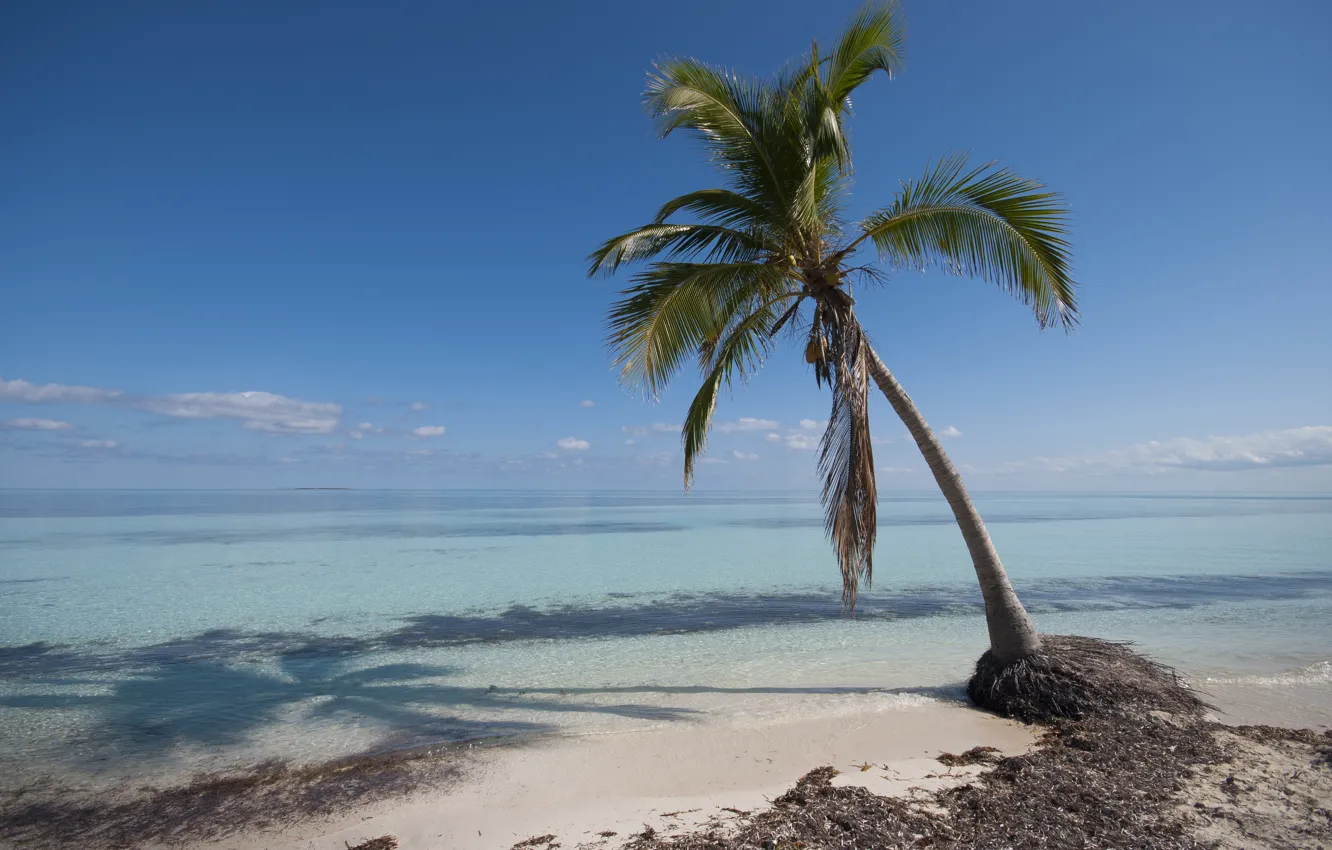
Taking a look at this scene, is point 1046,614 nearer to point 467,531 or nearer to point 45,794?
point 45,794

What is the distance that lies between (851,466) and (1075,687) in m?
2.75

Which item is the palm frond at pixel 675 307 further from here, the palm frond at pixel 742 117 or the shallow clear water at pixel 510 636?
the shallow clear water at pixel 510 636

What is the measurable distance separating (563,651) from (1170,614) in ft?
36.0

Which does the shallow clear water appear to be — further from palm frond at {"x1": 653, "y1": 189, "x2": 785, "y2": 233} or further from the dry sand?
palm frond at {"x1": 653, "y1": 189, "x2": 785, "y2": 233}

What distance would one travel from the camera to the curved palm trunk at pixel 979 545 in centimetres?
607

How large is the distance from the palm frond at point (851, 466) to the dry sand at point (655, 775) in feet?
4.11

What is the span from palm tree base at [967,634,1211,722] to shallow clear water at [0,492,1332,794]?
0.86 metres

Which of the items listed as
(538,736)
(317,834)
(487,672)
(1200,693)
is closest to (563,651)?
(487,672)

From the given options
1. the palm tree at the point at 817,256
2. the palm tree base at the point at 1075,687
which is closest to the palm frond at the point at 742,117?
the palm tree at the point at 817,256

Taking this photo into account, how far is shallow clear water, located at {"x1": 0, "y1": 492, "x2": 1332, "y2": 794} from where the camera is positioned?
6449mm

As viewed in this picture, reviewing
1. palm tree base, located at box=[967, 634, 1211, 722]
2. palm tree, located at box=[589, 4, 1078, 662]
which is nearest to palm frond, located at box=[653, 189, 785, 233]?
palm tree, located at box=[589, 4, 1078, 662]

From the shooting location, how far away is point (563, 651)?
9484 mm

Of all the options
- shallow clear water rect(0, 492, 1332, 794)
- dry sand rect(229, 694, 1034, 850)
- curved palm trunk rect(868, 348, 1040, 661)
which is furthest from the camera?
shallow clear water rect(0, 492, 1332, 794)

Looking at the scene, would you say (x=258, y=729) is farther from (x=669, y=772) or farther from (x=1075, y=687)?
(x=1075, y=687)
